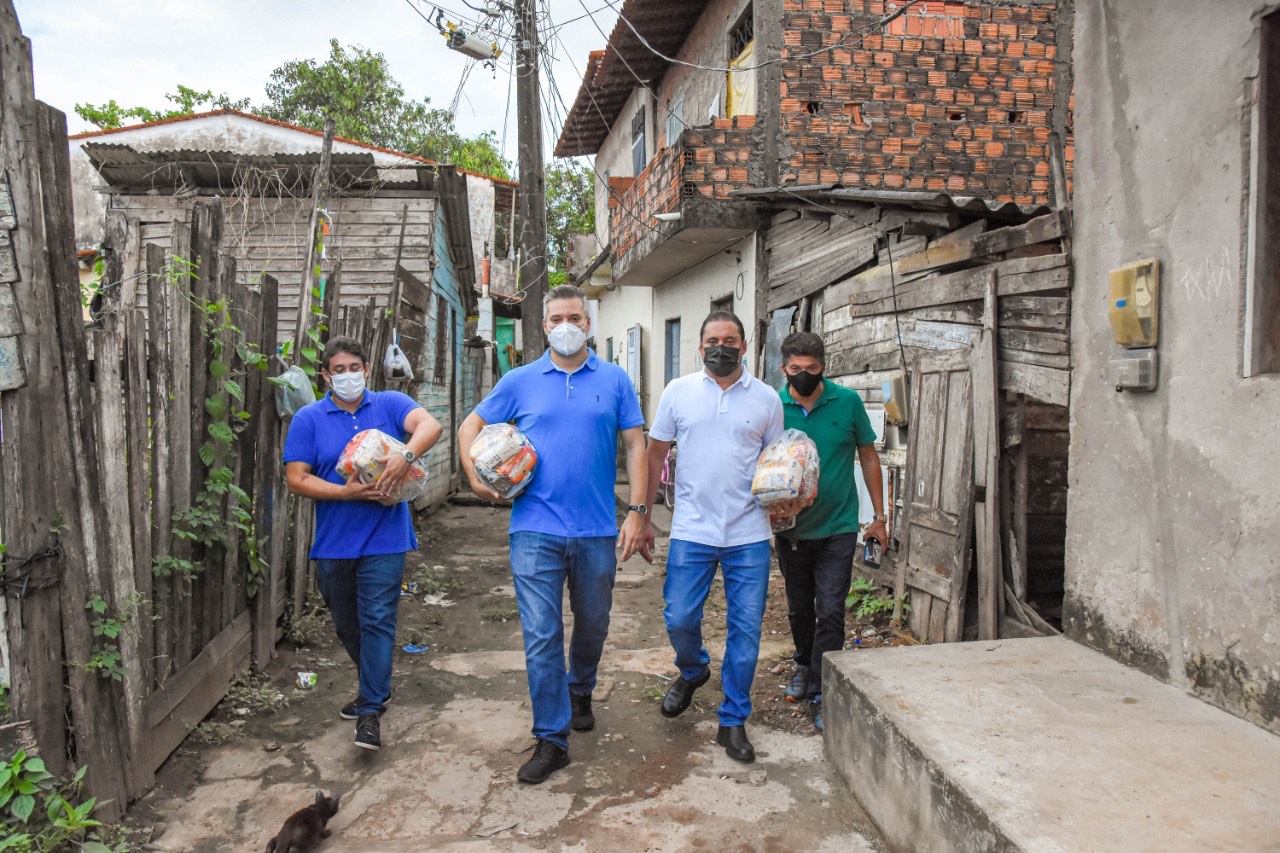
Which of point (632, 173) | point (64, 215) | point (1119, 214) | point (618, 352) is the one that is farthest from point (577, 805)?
point (618, 352)

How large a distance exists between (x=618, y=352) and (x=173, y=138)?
8.75 m

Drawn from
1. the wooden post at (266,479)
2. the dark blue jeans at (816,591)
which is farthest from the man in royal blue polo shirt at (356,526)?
the dark blue jeans at (816,591)

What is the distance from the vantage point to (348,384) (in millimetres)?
3896

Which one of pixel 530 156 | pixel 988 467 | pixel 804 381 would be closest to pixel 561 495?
pixel 804 381

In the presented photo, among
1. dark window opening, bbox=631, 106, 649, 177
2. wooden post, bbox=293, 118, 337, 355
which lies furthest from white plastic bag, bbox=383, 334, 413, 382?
dark window opening, bbox=631, 106, 649, 177

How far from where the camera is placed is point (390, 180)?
404 inches

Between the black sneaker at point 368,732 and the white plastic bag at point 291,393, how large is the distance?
1.86 m

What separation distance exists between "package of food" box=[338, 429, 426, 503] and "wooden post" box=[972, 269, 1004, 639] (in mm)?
2968

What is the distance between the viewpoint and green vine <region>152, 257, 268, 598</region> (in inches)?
143

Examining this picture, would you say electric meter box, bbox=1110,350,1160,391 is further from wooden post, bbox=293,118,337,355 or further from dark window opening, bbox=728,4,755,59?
dark window opening, bbox=728,4,755,59

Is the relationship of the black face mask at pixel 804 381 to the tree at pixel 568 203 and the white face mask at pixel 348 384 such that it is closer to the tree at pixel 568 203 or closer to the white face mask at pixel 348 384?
the white face mask at pixel 348 384

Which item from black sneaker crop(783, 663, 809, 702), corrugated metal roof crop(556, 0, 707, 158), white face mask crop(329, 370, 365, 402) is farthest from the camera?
corrugated metal roof crop(556, 0, 707, 158)

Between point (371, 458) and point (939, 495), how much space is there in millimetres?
3268

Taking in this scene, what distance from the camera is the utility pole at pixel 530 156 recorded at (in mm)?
8844
